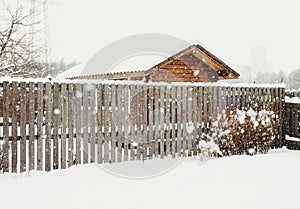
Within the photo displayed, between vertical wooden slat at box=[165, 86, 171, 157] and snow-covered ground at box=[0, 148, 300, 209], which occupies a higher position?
vertical wooden slat at box=[165, 86, 171, 157]

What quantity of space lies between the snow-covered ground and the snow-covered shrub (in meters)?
1.59

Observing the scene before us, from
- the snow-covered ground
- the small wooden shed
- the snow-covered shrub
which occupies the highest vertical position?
the small wooden shed

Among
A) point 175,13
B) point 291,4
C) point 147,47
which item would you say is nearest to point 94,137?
point 147,47

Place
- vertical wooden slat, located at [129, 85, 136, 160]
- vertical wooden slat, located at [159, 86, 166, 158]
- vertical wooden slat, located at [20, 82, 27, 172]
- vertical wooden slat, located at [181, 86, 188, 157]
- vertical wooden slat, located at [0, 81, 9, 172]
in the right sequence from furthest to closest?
1. vertical wooden slat, located at [181, 86, 188, 157]
2. vertical wooden slat, located at [159, 86, 166, 158]
3. vertical wooden slat, located at [129, 85, 136, 160]
4. vertical wooden slat, located at [20, 82, 27, 172]
5. vertical wooden slat, located at [0, 81, 9, 172]

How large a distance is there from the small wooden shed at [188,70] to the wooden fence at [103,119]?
351cm

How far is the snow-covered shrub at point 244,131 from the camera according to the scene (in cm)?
872

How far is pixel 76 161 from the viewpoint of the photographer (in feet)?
22.1

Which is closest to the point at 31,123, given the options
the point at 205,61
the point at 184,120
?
the point at 184,120

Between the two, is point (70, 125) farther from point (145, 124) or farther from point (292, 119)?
point (292, 119)

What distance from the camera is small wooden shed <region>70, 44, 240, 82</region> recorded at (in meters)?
12.3

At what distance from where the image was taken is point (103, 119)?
7121mm

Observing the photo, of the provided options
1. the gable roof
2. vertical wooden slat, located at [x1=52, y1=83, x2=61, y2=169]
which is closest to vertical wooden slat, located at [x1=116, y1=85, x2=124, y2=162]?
vertical wooden slat, located at [x1=52, y1=83, x2=61, y2=169]

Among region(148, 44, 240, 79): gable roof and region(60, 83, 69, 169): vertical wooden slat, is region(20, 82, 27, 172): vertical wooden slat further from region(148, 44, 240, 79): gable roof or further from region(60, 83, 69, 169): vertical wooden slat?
region(148, 44, 240, 79): gable roof

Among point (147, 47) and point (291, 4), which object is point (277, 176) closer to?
point (147, 47)
